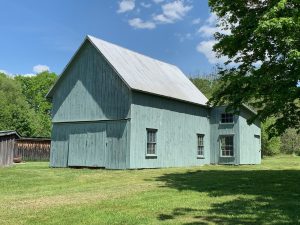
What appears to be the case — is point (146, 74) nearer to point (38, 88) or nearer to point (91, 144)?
point (91, 144)

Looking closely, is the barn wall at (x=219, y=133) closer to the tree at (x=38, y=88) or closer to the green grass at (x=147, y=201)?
the green grass at (x=147, y=201)

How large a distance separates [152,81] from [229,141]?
33.5ft

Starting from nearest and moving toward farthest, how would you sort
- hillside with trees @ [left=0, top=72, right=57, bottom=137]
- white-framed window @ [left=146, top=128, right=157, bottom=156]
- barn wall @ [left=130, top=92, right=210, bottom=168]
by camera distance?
barn wall @ [left=130, top=92, right=210, bottom=168] < white-framed window @ [left=146, top=128, right=157, bottom=156] < hillside with trees @ [left=0, top=72, right=57, bottom=137]

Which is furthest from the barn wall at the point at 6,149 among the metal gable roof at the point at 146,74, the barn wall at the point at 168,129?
the barn wall at the point at 168,129

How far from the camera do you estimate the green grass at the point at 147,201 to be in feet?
33.4

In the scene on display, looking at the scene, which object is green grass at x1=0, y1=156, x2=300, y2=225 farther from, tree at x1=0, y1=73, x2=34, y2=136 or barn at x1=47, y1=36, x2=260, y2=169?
tree at x1=0, y1=73, x2=34, y2=136

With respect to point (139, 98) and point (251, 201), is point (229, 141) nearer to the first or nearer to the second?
point (139, 98)

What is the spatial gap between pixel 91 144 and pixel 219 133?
12.8 metres

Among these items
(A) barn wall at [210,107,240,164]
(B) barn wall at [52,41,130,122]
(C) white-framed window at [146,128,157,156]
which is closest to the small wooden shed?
(B) barn wall at [52,41,130,122]

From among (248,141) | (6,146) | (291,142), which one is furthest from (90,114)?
(291,142)

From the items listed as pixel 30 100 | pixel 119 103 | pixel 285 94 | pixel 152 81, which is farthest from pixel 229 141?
pixel 30 100

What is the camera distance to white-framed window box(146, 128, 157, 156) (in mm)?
26969

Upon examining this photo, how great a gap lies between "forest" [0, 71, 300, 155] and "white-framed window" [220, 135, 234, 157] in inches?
120

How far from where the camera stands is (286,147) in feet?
217
